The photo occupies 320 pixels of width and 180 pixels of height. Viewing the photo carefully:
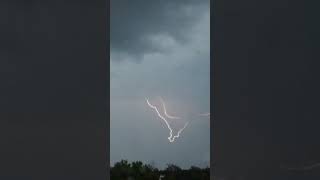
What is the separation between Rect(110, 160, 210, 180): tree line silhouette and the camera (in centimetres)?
343

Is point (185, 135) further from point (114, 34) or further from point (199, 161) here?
point (114, 34)

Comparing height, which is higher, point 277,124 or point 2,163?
point 277,124

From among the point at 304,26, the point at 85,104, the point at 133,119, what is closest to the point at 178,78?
the point at 133,119

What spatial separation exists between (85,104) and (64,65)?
0.28 metres

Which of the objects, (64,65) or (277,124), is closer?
(277,124)

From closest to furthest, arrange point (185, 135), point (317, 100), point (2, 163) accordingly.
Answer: point (317, 100) < point (2, 163) < point (185, 135)

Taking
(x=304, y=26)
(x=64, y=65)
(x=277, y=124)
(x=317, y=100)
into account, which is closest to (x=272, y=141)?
(x=277, y=124)

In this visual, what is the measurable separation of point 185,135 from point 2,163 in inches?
52.2

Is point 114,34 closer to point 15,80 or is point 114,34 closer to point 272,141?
point 15,80

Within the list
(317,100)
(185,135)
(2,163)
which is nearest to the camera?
(317,100)

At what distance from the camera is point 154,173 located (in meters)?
3.43

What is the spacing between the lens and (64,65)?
2.79m

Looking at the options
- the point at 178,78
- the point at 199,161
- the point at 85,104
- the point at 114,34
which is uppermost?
the point at 114,34

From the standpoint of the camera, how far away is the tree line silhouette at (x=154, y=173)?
343cm
